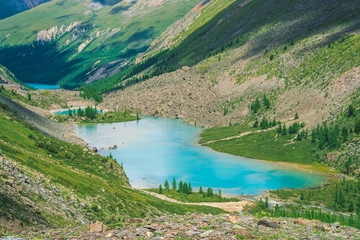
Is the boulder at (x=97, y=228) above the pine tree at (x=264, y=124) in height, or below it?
above

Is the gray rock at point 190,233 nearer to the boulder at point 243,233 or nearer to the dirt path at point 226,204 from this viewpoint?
the boulder at point 243,233

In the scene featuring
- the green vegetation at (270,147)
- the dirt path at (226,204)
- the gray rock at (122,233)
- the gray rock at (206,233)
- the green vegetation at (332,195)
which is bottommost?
the green vegetation at (332,195)

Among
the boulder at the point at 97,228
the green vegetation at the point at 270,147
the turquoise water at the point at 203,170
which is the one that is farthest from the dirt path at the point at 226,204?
the boulder at the point at 97,228

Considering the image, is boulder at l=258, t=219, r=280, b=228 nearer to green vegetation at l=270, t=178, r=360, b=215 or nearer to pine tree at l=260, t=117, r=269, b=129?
green vegetation at l=270, t=178, r=360, b=215

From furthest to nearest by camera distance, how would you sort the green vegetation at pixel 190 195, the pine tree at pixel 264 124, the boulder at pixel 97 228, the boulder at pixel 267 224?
the pine tree at pixel 264 124 < the green vegetation at pixel 190 195 < the boulder at pixel 267 224 < the boulder at pixel 97 228

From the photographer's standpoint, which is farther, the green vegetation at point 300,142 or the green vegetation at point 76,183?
the green vegetation at point 300,142

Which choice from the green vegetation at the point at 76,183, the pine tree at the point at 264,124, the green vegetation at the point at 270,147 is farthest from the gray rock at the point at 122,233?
the pine tree at the point at 264,124

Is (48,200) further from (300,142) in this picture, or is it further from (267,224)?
(300,142)

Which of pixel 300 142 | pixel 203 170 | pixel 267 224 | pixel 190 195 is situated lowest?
pixel 190 195

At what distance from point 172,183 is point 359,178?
5782cm

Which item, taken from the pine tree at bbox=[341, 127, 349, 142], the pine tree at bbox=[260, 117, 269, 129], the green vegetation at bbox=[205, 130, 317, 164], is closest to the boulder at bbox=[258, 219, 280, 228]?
the green vegetation at bbox=[205, 130, 317, 164]

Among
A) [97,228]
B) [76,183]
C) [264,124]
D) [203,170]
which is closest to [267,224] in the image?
[97,228]

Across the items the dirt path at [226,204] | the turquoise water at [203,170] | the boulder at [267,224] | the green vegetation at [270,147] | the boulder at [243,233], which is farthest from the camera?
the green vegetation at [270,147]

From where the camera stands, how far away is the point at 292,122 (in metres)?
186
